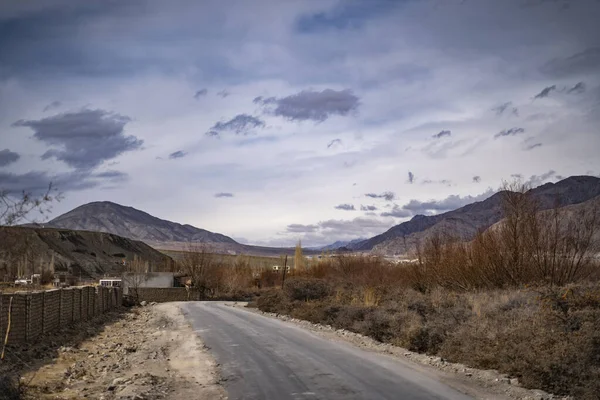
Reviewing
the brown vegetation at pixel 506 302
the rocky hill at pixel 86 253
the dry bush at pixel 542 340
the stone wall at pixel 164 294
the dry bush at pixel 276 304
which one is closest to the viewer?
the dry bush at pixel 542 340

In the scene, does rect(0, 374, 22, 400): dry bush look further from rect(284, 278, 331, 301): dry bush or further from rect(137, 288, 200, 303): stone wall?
rect(137, 288, 200, 303): stone wall

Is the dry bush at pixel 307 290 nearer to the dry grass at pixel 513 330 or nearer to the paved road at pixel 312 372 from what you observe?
the dry grass at pixel 513 330

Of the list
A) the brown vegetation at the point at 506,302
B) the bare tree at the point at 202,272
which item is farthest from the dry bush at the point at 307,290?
the bare tree at the point at 202,272

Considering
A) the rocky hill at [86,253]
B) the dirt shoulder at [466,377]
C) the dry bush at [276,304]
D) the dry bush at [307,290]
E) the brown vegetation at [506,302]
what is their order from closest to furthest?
the dirt shoulder at [466,377]
the brown vegetation at [506,302]
the dry bush at [276,304]
the dry bush at [307,290]
the rocky hill at [86,253]

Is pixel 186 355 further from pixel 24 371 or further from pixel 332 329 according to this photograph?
pixel 332 329

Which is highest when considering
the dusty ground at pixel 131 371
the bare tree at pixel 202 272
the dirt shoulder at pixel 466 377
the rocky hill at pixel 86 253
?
the rocky hill at pixel 86 253

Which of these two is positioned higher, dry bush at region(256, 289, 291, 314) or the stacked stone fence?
the stacked stone fence

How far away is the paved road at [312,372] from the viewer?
35.9ft

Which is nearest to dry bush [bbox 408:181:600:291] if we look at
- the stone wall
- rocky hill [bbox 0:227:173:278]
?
the stone wall

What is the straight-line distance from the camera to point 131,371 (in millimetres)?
14594

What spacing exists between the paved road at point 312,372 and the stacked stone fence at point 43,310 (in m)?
5.88

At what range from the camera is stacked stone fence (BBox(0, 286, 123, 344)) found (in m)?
16.9

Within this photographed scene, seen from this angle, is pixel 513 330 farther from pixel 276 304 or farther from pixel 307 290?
pixel 276 304

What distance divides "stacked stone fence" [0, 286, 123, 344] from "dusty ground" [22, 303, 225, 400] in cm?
137
